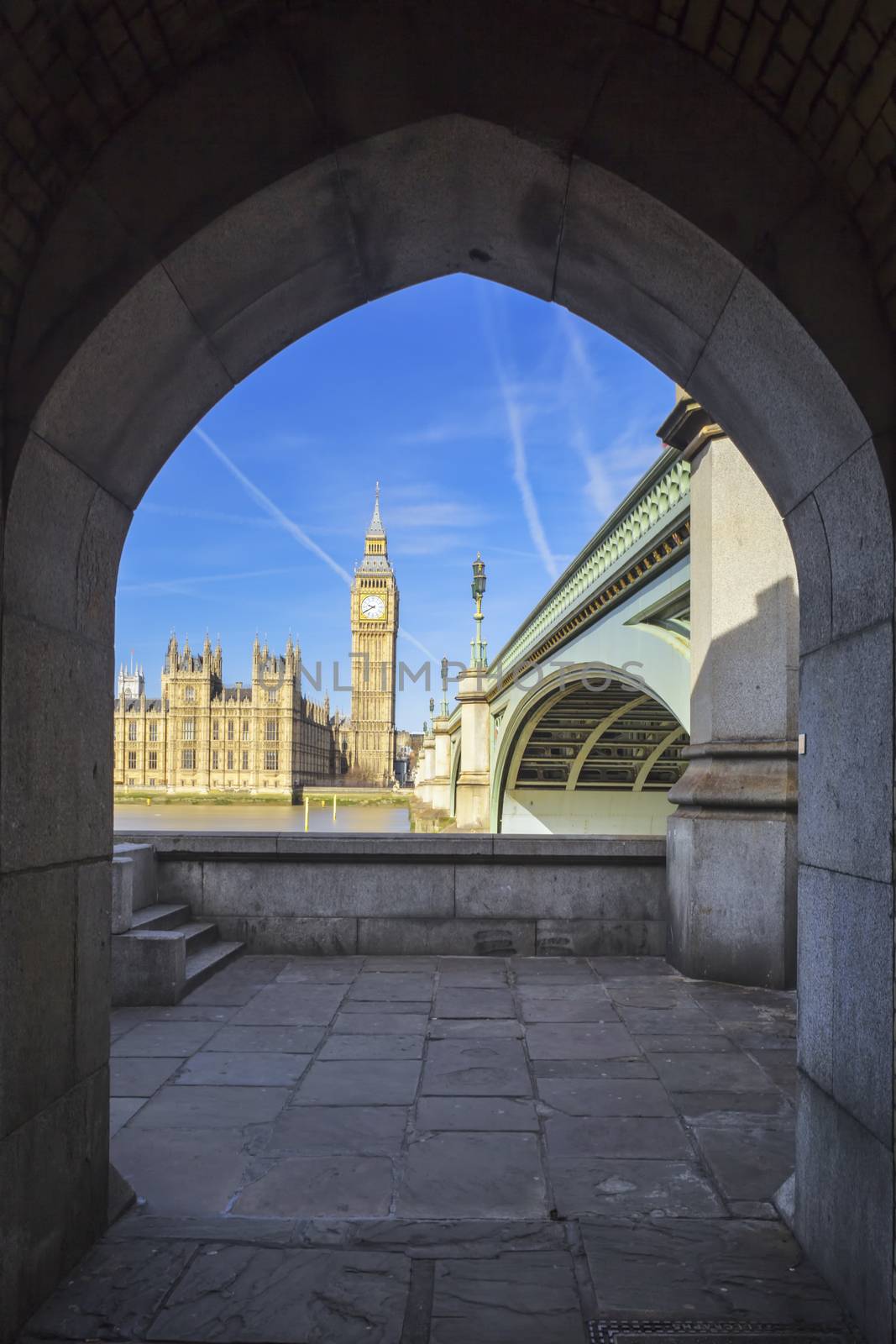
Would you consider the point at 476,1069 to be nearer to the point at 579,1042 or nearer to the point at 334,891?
the point at 579,1042

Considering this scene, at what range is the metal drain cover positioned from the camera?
8.44ft

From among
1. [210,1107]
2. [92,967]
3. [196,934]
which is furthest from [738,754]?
[92,967]

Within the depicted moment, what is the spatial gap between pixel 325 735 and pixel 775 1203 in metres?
128

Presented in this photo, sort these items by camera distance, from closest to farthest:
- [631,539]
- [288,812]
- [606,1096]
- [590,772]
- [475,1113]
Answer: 1. [475,1113]
2. [606,1096]
3. [631,539]
4. [590,772]
5. [288,812]

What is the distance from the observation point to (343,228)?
3256 millimetres

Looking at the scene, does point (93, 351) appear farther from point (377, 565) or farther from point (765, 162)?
Answer: point (377, 565)

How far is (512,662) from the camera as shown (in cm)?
2684

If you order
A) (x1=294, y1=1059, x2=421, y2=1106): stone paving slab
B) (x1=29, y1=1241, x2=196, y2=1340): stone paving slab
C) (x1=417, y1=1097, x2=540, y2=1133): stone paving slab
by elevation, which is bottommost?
(x1=294, y1=1059, x2=421, y2=1106): stone paving slab

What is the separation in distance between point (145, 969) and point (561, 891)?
123 inches

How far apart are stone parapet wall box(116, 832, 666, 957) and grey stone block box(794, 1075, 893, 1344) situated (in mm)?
4372

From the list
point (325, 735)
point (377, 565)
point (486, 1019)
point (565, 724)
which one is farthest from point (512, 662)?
point (377, 565)

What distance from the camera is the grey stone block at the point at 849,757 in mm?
2604

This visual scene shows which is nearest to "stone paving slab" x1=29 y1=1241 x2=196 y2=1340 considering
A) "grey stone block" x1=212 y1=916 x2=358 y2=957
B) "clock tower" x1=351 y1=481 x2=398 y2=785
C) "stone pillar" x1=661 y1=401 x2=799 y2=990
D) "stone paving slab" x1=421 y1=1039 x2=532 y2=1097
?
"stone paving slab" x1=421 y1=1039 x2=532 y2=1097

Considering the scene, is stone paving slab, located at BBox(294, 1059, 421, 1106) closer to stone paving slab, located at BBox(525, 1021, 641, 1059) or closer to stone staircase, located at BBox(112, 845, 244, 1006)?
stone paving slab, located at BBox(525, 1021, 641, 1059)
